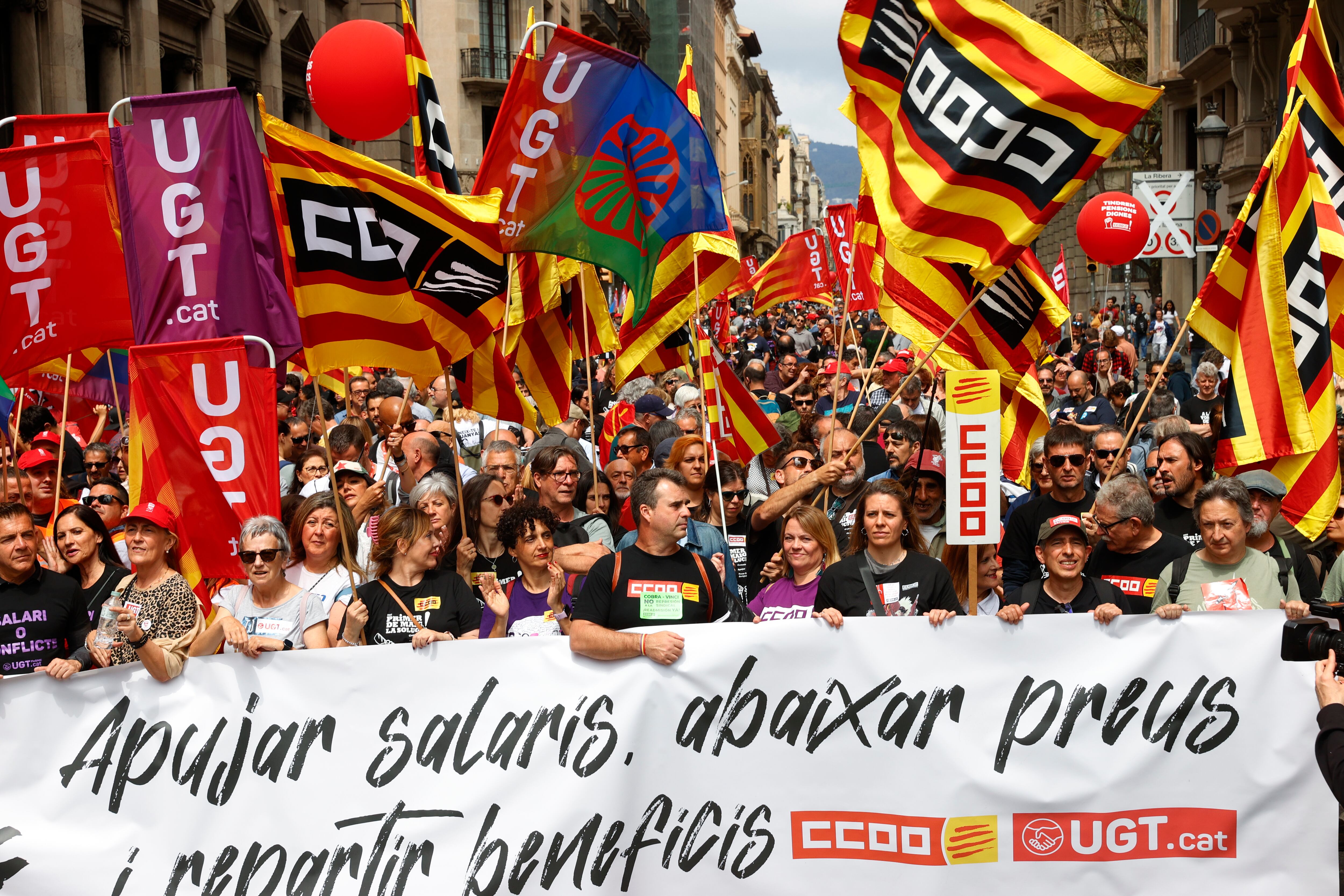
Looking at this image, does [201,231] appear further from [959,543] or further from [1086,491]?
[1086,491]

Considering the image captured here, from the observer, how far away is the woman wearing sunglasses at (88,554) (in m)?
5.87

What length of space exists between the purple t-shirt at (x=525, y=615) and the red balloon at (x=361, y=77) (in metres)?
5.17

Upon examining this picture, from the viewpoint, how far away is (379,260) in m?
6.17

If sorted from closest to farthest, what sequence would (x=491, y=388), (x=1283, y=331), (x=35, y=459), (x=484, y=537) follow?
(x=1283, y=331) < (x=484, y=537) < (x=35, y=459) < (x=491, y=388)

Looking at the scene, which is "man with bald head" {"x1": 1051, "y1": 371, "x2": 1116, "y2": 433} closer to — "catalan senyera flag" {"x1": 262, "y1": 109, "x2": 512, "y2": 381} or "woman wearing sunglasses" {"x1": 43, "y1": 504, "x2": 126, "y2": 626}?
"catalan senyera flag" {"x1": 262, "y1": 109, "x2": 512, "y2": 381}

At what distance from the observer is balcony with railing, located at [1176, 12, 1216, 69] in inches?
1261

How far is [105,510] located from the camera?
23.6 feet

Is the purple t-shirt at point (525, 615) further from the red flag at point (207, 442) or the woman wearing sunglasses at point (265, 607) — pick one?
the red flag at point (207, 442)

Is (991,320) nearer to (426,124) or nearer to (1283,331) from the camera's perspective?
(1283,331)

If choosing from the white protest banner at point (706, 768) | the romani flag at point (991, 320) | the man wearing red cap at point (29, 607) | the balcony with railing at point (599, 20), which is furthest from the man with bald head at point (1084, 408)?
the balcony with railing at point (599, 20)

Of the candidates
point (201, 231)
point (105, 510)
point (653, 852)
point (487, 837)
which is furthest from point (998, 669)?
point (105, 510)

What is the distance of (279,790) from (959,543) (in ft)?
8.50

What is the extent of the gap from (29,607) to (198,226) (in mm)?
1869

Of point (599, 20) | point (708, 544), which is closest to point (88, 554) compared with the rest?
point (708, 544)
